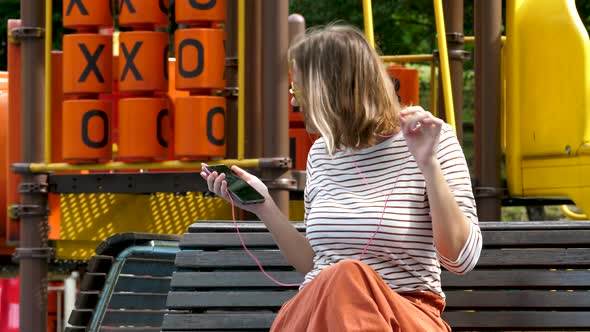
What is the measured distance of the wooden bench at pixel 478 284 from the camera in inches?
150

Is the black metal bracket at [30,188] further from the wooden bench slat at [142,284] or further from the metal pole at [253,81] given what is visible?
the wooden bench slat at [142,284]

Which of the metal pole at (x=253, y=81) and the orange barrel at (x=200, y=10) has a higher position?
the orange barrel at (x=200, y=10)

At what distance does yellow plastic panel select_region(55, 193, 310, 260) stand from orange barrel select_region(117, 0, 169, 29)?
3.26 feet

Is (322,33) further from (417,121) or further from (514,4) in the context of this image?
(514,4)

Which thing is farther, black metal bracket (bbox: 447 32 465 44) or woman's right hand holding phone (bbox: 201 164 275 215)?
black metal bracket (bbox: 447 32 465 44)

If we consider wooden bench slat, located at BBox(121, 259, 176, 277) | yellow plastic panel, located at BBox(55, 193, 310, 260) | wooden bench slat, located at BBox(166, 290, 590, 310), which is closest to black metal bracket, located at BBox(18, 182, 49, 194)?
yellow plastic panel, located at BBox(55, 193, 310, 260)

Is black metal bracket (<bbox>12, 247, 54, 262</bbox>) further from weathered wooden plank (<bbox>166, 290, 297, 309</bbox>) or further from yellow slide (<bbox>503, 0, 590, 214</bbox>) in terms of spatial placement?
weathered wooden plank (<bbox>166, 290, 297, 309</bbox>)

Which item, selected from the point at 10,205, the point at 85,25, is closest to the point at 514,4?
the point at 85,25

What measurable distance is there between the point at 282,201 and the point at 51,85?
1416 millimetres

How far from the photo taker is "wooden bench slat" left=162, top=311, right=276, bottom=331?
153 inches

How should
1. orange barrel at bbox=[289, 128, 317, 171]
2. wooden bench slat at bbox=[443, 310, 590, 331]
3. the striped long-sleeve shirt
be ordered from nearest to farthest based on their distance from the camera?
the striped long-sleeve shirt → wooden bench slat at bbox=[443, 310, 590, 331] → orange barrel at bbox=[289, 128, 317, 171]

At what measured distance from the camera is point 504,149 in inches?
257

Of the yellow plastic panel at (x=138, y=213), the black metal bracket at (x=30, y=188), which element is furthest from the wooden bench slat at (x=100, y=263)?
the yellow plastic panel at (x=138, y=213)

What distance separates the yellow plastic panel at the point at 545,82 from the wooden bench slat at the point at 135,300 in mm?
2041
